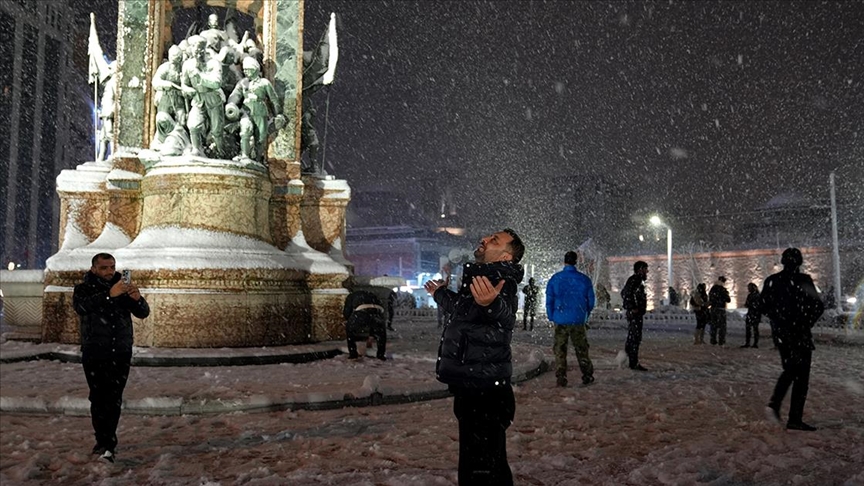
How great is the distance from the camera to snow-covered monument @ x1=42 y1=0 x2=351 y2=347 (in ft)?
33.7

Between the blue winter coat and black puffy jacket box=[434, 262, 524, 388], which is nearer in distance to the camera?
black puffy jacket box=[434, 262, 524, 388]

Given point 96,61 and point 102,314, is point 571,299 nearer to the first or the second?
point 102,314

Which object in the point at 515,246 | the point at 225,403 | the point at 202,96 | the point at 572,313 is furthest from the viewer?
the point at 202,96

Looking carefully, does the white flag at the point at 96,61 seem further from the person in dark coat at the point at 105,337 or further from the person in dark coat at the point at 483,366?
the person in dark coat at the point at 483,366

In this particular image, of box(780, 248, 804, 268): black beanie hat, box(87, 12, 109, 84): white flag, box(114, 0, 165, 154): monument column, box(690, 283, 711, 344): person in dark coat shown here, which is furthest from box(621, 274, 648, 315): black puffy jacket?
box(87, 12, 109, 84): white flag

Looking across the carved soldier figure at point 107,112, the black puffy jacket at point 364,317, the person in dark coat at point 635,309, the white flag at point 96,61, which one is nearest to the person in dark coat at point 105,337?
the black puffy jacket at point 364,317

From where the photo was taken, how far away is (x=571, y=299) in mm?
8469

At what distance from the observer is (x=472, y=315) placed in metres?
3.50

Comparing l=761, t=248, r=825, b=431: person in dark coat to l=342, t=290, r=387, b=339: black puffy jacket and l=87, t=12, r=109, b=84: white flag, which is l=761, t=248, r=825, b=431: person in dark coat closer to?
l=342, t=290, r=387, b=339: black puffy jacket

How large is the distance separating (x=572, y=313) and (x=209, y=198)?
6.13 meters

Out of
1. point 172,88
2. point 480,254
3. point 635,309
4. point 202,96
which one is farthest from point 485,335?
point 172,88

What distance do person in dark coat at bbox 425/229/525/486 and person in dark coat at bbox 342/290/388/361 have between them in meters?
6.69

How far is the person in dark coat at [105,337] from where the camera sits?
4.82 m

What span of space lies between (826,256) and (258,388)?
56558mm
